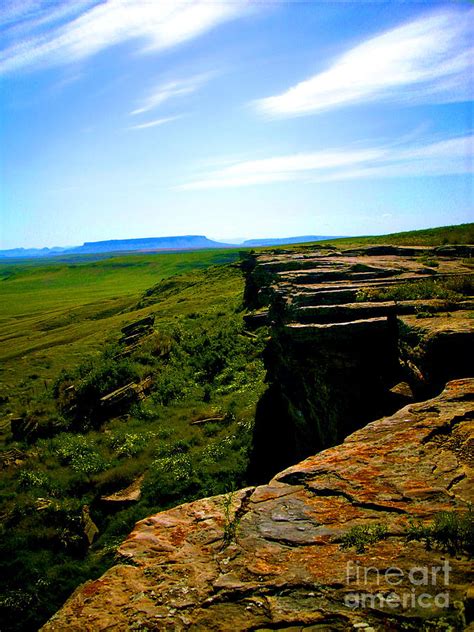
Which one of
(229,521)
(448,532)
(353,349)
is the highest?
(353,349)

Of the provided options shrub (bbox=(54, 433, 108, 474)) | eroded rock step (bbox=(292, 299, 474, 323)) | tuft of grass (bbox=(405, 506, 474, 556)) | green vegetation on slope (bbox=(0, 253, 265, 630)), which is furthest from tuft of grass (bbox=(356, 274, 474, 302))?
shrub (bbox=(54, 433, 108, 474))

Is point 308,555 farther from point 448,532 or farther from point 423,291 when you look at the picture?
point 423,291

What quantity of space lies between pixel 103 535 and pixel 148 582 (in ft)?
33.7

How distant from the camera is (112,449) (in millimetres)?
19625

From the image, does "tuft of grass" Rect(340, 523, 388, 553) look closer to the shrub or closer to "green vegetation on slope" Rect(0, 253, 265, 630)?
"green vegetation on slope" Rect(0, 253, 265, 630)

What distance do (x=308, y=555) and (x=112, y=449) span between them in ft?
54.0

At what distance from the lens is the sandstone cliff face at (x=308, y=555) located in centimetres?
436

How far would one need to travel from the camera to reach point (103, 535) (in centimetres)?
1383

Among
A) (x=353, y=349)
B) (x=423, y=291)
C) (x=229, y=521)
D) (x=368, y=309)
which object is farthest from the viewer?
(x=423, y=291)

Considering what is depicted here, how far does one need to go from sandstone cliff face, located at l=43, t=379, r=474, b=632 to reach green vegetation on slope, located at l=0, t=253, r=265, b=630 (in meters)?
5.82

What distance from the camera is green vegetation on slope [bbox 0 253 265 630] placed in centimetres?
1292

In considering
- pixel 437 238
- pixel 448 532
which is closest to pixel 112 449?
pixel 448 532

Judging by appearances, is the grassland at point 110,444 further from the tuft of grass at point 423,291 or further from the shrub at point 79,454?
the tuft of grass at point 423,291

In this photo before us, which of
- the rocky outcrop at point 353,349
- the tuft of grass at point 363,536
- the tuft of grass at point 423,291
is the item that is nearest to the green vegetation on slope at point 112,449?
the rocky outcrop at point 353,349
